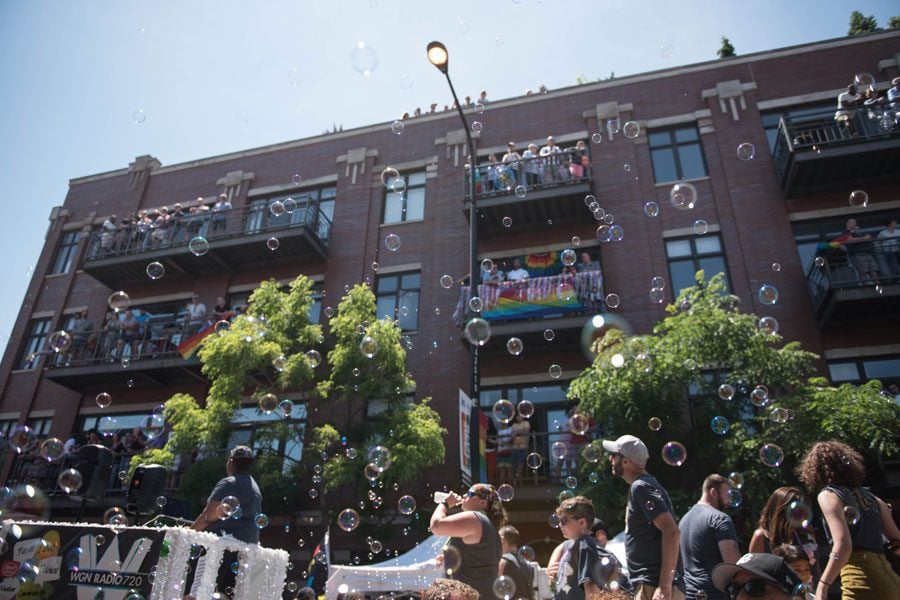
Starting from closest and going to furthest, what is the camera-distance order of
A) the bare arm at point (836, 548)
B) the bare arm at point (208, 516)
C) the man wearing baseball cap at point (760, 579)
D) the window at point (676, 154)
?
1. the man wearing baseball cap at point (760, 579)
2. the bare arm at point (836, 548)
3. the bare arm at point (208, 516)
4. the window at point (676, 154)

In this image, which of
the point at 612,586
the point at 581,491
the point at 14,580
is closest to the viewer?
the point at 612,586

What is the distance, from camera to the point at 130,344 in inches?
693

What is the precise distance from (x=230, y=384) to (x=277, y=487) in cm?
252

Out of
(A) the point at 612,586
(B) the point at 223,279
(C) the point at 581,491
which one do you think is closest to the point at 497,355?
(C) the point at 581,491

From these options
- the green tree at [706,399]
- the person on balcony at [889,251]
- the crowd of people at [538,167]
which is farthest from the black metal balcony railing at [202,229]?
the person on balcony at [889,251]

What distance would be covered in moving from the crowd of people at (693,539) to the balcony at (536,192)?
11283 millimetres

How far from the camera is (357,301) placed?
554 inches

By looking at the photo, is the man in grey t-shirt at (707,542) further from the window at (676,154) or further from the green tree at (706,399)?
the window at (676,154)

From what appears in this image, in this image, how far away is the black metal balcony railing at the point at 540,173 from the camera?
1531 centimetres

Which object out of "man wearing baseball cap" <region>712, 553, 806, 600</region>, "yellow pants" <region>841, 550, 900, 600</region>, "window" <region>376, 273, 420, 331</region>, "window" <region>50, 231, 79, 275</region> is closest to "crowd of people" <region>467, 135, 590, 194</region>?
"window" <region>376, 273, 420, 331</region>

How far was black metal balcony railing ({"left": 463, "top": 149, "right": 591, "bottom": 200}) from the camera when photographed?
1531 centimetres

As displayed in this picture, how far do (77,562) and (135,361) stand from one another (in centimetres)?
→ 1336

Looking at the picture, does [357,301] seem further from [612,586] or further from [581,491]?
[612,586]

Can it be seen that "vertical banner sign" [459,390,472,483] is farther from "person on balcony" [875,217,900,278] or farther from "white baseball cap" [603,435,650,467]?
"person on balcony" [875,217,900,278]
